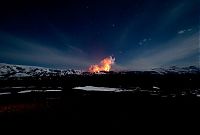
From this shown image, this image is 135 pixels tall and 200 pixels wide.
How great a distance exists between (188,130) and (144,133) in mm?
3510

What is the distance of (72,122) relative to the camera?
1936 cm

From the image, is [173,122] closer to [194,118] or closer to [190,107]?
[194,118]

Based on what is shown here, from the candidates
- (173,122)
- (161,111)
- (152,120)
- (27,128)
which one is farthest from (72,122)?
(161,111)

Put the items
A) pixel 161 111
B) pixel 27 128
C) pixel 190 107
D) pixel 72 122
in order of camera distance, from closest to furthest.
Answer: pixel 27 128 < pixel 72 122 < pixel 161 111 < pixel 190 107

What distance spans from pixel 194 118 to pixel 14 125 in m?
16.3

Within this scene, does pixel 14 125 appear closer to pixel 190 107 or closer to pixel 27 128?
pixel 27 128

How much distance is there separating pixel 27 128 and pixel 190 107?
18873 mm

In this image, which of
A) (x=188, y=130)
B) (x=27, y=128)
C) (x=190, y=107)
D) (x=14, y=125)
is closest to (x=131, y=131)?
(x=188, y=130)

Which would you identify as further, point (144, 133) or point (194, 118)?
point (194, 118)

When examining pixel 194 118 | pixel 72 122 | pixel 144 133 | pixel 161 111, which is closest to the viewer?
pixel 144 133

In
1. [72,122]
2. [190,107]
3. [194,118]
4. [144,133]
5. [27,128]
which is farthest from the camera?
[190,107]

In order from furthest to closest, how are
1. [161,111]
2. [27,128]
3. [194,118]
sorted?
[161,111] → [194,118] → [27,128]

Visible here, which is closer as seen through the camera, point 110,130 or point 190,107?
point 110,130

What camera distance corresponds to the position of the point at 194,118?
21.4 m
